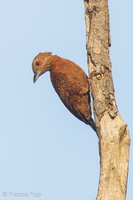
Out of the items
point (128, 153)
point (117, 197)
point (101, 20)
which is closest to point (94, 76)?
point (101, 20)

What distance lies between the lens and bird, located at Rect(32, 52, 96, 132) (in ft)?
31.3

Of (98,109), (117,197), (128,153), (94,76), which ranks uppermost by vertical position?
(94,76)

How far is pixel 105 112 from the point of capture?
27.8 ft

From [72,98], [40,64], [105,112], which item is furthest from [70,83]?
[105,112]

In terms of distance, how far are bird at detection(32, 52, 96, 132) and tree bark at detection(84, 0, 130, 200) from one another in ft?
2.15

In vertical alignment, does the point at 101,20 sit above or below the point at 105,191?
above

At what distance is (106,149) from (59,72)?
6.97 ft

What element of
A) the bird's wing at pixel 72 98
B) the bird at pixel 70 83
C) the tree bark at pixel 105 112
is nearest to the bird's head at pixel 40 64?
the bird at pixel 70 83

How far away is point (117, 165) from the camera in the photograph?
8062 mm

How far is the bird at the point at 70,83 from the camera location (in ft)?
31.3

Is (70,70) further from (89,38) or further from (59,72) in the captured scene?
(89,38)

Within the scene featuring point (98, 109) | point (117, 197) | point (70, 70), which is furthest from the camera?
point (70, 70)

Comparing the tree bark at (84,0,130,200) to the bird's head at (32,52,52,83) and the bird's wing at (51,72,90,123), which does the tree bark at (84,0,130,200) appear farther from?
the bird's head at (32,52,52,83)

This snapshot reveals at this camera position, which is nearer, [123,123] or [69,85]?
[123,123]
